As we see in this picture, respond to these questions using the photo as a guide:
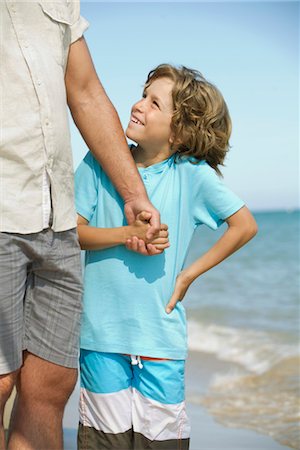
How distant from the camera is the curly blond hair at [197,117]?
262 cm

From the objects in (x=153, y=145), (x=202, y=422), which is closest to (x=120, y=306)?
(x=153, y=145)

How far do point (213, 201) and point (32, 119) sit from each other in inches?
28.3

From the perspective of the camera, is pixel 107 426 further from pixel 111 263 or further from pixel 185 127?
pixel 185 127

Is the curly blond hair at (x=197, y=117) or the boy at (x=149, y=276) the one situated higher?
the curly blond hair at (x=197, y=117)

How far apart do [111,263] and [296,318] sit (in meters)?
7.36

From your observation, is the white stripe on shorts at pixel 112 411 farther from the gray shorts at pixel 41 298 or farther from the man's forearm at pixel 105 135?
the man's forearm at pixel 105 135

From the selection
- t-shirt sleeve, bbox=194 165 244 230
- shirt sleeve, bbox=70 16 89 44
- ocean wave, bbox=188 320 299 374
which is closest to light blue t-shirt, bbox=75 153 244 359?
t-shirt sleeve, bbox=194 165 244 230

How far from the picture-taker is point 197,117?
8.58ft

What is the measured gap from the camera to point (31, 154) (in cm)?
214

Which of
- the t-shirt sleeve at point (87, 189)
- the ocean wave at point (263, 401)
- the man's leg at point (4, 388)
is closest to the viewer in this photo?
the man's leg at point (4, 388)

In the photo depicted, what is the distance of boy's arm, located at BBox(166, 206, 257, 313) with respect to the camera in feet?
8.33

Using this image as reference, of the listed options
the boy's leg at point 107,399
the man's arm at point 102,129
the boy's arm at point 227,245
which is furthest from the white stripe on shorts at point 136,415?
the man's arm at point 102,129

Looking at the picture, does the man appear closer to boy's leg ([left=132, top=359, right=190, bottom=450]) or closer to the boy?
the boy

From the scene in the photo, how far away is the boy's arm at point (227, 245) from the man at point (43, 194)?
23cm
